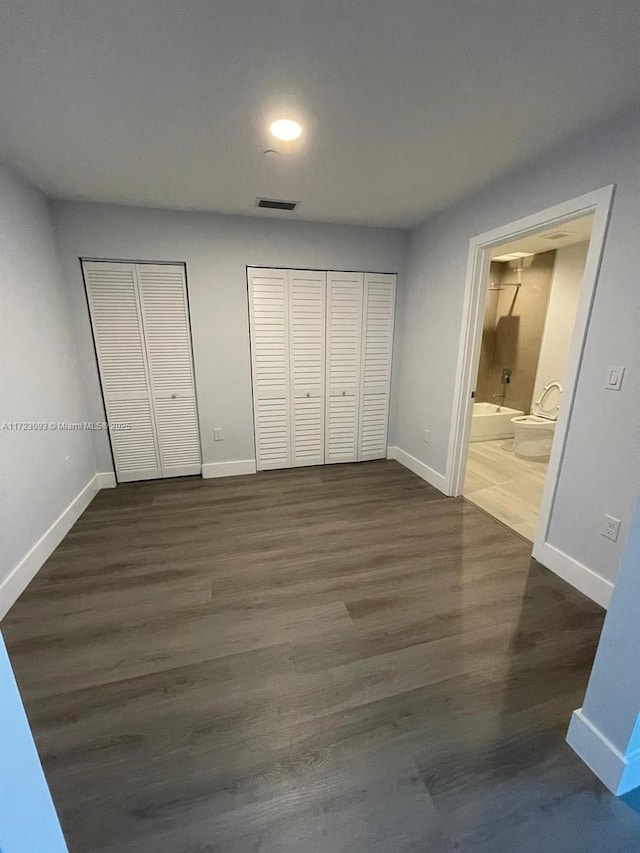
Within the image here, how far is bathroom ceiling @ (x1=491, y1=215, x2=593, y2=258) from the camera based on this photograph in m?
3.25

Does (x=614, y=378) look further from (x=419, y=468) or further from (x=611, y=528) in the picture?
(x=419, y=468)

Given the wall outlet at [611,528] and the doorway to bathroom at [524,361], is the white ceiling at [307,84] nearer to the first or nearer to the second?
the doorway to bathroom at [524,361]

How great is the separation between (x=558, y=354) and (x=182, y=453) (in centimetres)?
460

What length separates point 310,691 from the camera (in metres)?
1.44

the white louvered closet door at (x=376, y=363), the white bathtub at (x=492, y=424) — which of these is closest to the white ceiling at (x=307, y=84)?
the white louvered closet door at (x=376, y=363)

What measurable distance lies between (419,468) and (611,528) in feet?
6.03

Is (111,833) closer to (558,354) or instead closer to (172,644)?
(172,644)

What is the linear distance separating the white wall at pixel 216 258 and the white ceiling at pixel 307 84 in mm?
568

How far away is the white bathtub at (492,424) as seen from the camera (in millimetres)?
4718

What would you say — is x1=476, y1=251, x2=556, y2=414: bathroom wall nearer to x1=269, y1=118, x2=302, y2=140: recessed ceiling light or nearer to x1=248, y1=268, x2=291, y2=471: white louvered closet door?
x1=248, y1=268, x2=291, y2=471: white louvered closet door

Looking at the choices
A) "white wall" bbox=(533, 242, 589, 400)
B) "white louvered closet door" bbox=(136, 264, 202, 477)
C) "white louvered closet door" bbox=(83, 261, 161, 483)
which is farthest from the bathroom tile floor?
"white louvered closet door" bbox=(83, 261, 161, 483)

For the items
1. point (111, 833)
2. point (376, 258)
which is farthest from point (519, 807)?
point (376, 258)

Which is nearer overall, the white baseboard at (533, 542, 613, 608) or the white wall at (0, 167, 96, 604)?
the white baseboard at (533, 542, 613, 608)

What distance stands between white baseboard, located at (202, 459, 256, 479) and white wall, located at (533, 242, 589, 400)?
3771 mm
